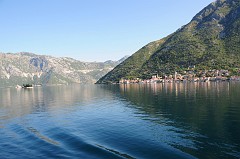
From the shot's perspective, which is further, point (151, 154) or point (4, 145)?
point (4, 145)

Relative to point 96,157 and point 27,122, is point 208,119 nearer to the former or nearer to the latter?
point 96,157

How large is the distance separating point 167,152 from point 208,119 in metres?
32.6

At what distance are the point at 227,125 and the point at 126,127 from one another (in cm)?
2637

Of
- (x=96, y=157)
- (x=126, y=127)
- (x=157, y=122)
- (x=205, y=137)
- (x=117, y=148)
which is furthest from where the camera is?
(x=157, y=122)

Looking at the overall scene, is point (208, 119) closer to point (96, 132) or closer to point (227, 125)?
point (227, 125)

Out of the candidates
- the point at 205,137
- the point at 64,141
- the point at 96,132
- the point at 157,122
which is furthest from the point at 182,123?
the point at 64,141

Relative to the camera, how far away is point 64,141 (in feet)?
173

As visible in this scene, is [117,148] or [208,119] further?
[208,119]

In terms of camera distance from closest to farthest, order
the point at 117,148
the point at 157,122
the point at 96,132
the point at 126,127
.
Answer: the point at 117,148 < the point at 96,132 < the point at 126,127 < the point at 157,122

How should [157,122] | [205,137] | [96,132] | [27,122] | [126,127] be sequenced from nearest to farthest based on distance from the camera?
[205,137], [96,132], [126,127], [157,122], [27,122]

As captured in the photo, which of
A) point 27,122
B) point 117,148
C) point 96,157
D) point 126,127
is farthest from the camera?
point 27,122

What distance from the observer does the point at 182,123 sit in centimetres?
6638

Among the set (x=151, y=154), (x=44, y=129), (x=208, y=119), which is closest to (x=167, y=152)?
(x=151, y=154)

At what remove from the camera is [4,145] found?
51.6m
